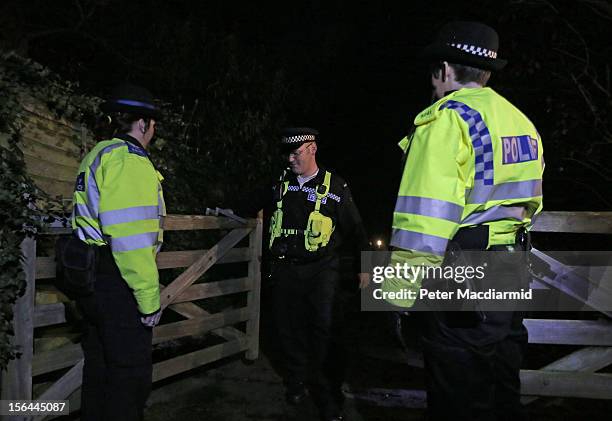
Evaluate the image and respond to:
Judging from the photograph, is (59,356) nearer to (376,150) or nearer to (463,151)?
(463,151)

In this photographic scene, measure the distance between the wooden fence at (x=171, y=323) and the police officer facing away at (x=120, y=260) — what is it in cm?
81

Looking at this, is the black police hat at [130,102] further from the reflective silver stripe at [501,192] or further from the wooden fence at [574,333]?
the wooden fence at [574,333]

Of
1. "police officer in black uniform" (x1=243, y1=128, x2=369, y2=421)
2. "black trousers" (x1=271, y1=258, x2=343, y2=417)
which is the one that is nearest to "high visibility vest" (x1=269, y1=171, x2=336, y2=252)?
"police officer in black uniform" (x1=243, y1=128, x2=369, y2=421)

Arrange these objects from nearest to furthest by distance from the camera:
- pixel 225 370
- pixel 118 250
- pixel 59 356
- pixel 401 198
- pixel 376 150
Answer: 1. pixel 401 198
2. pixel 118 250
3. pixel 59 356
4. pixel 225 370
5. pixel 376 150

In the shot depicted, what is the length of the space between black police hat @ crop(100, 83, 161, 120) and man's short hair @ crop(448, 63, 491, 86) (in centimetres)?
160

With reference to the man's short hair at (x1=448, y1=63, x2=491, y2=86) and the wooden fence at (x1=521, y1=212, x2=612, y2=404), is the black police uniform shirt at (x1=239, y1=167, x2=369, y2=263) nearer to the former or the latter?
the wooden fence at (x1=521, y1=212, x2=612, y2=404)

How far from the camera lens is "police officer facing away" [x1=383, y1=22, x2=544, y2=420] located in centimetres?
203

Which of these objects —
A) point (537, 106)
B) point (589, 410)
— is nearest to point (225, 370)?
point (589, 410)

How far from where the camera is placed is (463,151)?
2104 millimetres

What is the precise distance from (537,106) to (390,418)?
524cm

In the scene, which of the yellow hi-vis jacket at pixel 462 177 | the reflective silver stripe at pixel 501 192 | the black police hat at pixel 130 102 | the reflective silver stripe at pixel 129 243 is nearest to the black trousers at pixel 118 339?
the reflective silver stripe at pixel 129 243

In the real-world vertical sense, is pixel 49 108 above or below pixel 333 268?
above

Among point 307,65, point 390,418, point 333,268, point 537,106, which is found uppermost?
point 307,65

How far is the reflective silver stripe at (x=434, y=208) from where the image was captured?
6.58ft
